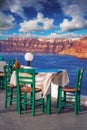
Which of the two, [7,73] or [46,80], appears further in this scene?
[7,73]

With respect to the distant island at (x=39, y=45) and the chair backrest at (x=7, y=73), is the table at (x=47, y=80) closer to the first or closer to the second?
the chair backrest at (x=7, y=73)

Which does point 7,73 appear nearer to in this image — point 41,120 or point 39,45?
point 41,120

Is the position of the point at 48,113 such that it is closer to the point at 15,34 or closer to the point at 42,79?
the point at 42,79

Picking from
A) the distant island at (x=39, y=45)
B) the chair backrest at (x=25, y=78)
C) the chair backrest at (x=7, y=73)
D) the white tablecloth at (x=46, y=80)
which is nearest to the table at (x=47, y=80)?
the white tablecloth at (x=46, y=80)

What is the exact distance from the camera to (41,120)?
366 cm

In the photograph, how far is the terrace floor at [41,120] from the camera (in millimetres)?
3344

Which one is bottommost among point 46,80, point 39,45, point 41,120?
point 41,120

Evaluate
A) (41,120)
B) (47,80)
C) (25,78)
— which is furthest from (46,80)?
(41,120)

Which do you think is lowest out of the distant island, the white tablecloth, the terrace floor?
the terrace floor

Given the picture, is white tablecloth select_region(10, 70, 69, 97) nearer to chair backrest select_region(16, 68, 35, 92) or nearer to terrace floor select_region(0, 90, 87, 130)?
chair backrest select_region(16, 68, 35, 92)

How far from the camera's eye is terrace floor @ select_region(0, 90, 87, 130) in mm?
3344

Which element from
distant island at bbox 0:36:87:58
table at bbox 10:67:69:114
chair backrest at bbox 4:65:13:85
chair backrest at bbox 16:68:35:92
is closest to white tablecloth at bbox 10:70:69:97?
table at bbox 10:67:69:114

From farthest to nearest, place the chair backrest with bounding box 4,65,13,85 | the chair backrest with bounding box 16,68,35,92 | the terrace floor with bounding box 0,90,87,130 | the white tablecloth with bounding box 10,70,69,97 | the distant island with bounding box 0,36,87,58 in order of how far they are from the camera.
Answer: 1. the distant island with bounding box 0,36,87,58
2. the chair backrest with bounding box 4,65,13,85
3. the white tablecloth with bounding box 10,70,69,97
4. the chair backrest with bounding box 16,68,35,92
5. the terrace floor with bounding box 0,90,87,130

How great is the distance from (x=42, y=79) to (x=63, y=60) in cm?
1372
